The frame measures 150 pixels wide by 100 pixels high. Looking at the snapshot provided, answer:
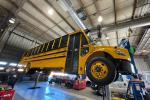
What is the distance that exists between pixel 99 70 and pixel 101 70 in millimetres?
65

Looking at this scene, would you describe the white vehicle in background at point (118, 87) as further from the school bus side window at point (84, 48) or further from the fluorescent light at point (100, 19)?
the fluorescent light at point (100, 19)

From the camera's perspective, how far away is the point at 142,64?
52.5 feet

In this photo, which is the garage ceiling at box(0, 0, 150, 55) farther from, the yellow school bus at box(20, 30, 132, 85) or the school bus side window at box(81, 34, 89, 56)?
the school bus side window at box(81, 34, 89, 56)

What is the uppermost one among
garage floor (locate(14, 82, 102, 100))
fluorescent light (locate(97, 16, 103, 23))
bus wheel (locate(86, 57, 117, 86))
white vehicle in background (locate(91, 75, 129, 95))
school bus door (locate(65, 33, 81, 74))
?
fluorescent light (locate(97, 16, 103, 23))

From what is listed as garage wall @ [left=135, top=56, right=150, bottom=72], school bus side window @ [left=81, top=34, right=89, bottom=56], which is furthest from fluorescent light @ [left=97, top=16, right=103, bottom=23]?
garage wall @ [left=135, top=56, right=150, bottom=72]

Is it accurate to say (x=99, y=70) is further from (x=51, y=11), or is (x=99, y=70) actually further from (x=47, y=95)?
(x=51, y=11)

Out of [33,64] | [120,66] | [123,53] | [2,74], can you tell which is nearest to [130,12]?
[123,53]

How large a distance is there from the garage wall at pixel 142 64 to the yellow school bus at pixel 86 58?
16.0 metres

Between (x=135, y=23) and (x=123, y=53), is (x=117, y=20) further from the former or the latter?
(x=123, y=53)

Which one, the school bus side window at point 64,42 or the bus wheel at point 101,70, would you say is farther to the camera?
the school bus side window at point 64,42

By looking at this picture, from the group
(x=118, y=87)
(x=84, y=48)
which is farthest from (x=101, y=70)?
(x=118, y=87)

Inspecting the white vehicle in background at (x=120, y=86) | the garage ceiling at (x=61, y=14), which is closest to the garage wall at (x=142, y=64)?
the garage ceiling at (x=61, y=14)

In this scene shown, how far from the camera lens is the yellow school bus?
2867mm

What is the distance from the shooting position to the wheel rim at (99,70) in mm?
2893
